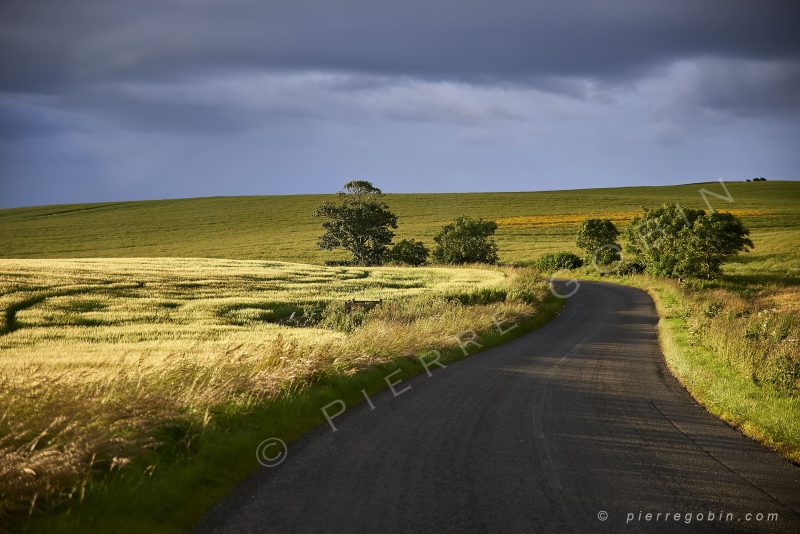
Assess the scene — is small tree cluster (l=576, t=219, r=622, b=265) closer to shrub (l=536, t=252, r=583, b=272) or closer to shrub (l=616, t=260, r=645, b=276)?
shrub (l=536, t=252, r=583, b=272)

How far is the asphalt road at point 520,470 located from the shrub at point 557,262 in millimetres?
51619

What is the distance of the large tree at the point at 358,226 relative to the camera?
2586 inches

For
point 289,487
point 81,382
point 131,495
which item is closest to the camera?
point 131,495

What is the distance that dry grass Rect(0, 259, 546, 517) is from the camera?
702 cm

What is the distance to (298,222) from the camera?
10031 centimetres

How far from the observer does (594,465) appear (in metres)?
7.88

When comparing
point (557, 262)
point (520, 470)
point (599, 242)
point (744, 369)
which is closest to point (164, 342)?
point (520, 470)

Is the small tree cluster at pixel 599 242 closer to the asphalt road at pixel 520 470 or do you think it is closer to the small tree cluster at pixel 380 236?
the small tree cluster at pixel 380 236

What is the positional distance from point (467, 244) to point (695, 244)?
2054 centimetres

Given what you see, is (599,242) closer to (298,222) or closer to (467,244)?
(467,244)

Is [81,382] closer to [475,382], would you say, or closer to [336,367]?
[336,367]

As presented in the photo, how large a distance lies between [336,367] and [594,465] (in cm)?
633

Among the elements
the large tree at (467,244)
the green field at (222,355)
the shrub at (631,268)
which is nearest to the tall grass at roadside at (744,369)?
the green field at (222,355)

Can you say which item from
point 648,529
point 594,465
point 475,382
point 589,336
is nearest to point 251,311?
point 589,336
